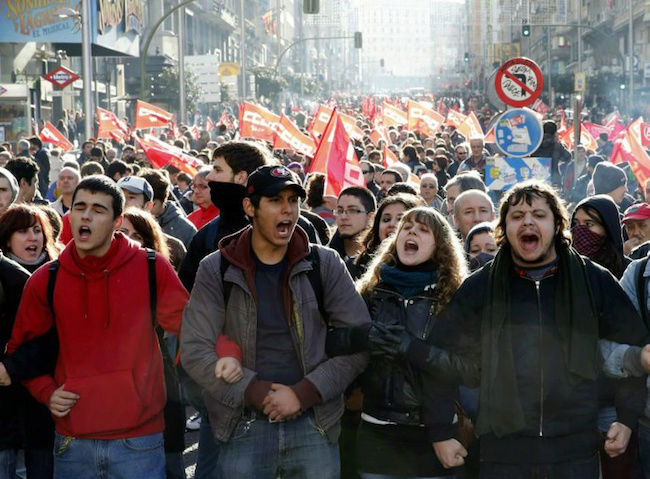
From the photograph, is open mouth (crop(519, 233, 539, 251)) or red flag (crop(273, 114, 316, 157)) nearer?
open mouth (crop(519, 233, 539, 251))

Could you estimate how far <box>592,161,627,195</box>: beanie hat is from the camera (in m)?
9.73

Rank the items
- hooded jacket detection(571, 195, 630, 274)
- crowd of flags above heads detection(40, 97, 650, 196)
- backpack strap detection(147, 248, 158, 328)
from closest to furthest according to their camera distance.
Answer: backpack strap detection(147, 248, 158, 328) < hooded jacket detection(571, 195, 630, 274) < crowd of flags above heads detection(40, 97, 650, 196)

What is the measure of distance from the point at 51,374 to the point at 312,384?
1.07 meters

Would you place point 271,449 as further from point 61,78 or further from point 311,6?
point 311,6

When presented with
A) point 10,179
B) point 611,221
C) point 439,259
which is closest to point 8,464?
point 439,259

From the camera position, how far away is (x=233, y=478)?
175 inches

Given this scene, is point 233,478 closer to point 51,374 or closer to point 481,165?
point 51,374

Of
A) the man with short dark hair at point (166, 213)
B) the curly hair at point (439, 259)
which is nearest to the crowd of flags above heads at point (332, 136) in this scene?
the man with short dark hair at point (166, 213)

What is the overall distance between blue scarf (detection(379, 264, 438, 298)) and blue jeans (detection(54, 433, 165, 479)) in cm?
113

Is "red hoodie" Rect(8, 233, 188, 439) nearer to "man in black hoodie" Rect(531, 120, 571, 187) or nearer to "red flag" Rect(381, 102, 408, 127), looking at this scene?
"man in black hoodie" Rect(531, 120, 571, 187)

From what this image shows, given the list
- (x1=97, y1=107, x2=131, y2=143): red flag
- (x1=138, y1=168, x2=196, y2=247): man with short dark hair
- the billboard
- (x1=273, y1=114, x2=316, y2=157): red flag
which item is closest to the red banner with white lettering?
(x1=97, y1=107, x2=131, y2=143): red flag

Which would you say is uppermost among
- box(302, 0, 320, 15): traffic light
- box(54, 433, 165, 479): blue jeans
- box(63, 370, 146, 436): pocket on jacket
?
box(302, 0, 320, 15): traffic light

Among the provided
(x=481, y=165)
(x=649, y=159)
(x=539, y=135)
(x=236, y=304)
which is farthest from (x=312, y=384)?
(x=481, y=165)

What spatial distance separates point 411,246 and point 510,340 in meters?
0.77
